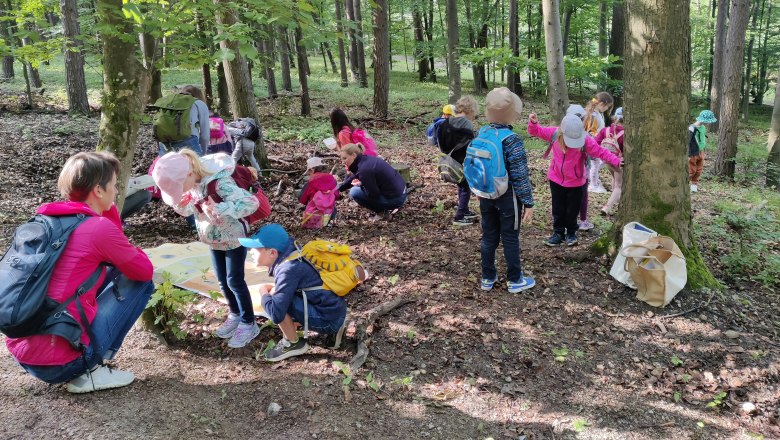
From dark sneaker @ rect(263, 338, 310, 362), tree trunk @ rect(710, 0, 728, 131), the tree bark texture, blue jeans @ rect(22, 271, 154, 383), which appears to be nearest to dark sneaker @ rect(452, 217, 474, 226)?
dark sneaker @ rect(263, 338, 310, 362)

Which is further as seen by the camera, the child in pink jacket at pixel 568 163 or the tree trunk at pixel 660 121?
the child in pink jacket at pixel 568 163

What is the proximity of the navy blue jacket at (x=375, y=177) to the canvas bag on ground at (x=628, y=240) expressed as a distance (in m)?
2.92

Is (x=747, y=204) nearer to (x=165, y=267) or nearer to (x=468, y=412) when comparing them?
(x=468, y=412)

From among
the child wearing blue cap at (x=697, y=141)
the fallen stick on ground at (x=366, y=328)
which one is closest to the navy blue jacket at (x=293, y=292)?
the fallen stick on ground at (x=366, y=328)

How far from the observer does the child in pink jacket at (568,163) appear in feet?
17.1

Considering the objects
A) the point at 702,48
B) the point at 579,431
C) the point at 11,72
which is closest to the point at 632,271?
the point at 579,431

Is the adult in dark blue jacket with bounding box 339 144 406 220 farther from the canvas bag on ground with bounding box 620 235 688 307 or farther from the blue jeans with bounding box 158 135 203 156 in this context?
the canvas bag on ground with bounding box 620 235 688 307

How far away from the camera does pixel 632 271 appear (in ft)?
14.0

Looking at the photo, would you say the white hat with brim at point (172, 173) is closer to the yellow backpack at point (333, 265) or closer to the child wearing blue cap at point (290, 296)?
the child wearing blue cap at point (290, 296)

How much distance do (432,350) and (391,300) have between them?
0.76 metres

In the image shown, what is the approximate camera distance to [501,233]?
4500 millimetres

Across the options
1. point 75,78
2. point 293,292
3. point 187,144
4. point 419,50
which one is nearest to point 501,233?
point 293,292

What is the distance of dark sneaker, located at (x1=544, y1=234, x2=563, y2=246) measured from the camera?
5532 mm

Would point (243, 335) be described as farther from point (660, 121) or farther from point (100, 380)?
point (660, 121)
